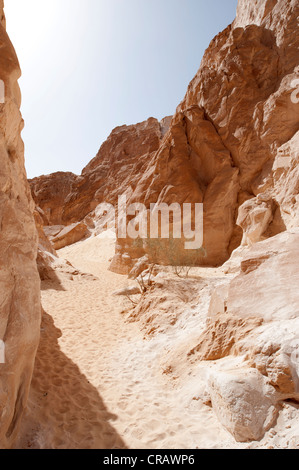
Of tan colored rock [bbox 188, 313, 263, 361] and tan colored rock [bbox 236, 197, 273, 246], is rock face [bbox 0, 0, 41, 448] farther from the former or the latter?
tan colored rock [bbox 236, 197, 273, 246]

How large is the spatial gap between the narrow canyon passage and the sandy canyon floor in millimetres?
10

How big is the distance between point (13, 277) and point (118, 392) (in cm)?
249

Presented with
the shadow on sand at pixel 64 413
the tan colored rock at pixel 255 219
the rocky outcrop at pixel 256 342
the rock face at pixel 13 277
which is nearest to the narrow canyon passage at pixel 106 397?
the shadow on sand at pixel 64 413

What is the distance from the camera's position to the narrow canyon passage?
2750 millimetres

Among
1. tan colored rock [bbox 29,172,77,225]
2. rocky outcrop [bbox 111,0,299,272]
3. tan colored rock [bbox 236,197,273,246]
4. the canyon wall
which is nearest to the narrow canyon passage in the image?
the canyon wall

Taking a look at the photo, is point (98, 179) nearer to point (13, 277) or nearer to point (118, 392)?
point (118, 392)

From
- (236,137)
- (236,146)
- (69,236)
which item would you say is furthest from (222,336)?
(69,236)

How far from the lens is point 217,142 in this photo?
1327 cm

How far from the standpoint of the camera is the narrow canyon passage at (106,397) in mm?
2750

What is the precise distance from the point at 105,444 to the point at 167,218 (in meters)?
10.4

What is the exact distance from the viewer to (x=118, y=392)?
383cm

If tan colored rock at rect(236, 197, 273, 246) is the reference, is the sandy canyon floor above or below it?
below

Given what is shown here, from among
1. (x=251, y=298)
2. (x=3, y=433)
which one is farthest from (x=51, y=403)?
(x=251, y=298)

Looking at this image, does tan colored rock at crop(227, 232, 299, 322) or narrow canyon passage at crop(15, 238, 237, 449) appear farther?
tan colored rock at crop(227, 232, 299, 322)
